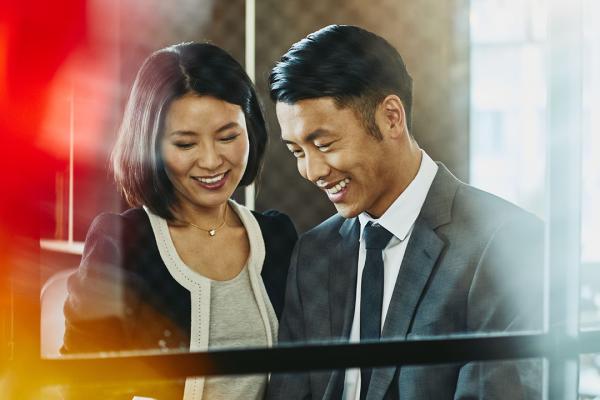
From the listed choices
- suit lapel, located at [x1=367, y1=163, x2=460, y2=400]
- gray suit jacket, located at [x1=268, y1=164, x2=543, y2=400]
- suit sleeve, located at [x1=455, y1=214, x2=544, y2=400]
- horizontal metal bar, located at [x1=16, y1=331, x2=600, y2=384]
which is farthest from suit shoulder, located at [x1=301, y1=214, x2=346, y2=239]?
horizontal metal bar, located at [x1=16, y1=331, x2=600, y2=384]

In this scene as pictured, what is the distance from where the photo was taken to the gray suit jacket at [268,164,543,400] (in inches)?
39.0

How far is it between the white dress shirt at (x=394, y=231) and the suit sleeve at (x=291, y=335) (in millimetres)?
71

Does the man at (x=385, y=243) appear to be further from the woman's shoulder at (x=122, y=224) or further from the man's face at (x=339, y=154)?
the woman's shoulder at (x=122, y=224)

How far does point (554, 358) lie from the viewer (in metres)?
0.84

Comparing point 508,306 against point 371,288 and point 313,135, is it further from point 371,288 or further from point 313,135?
point 313,135

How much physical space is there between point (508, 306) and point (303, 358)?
40cm

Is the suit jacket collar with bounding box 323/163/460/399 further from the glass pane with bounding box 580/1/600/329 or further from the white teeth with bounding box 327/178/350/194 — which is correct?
the glass pane with bounding box 580/1/600/329

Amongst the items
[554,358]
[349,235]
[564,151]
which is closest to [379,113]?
[349,235]

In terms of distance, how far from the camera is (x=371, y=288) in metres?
1.05

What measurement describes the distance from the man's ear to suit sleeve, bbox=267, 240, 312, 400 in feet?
0.83

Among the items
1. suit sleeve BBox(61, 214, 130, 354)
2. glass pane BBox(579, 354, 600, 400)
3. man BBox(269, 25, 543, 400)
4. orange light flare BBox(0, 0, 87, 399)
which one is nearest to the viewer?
orange light flare BBox(0, 0, 87, 399)

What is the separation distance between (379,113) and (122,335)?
51 centimetres

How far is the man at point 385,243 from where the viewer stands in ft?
3.26

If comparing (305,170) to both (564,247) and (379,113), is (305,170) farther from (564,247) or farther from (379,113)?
(564,247)
